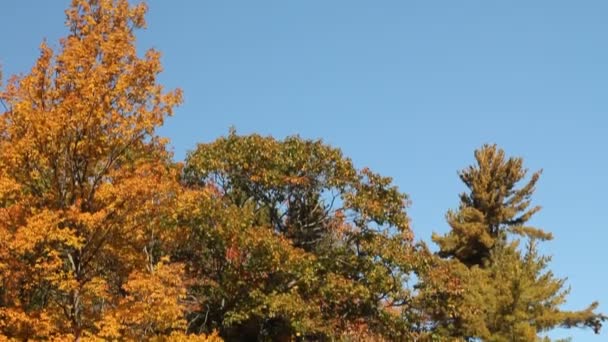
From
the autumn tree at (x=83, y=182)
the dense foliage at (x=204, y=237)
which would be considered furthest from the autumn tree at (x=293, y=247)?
the autumn tree at (x=83, y=182)

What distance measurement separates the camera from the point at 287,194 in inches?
904

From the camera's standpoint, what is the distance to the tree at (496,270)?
71.3 ft

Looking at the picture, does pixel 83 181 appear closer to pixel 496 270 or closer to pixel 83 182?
pixel 83 182

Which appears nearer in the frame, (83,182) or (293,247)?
(83,182)

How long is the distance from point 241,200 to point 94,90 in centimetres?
999

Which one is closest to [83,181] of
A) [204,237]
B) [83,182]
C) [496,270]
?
[83,182]

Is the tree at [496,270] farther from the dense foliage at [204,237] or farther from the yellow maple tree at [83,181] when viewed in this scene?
the yellow maple tree at [83,181]

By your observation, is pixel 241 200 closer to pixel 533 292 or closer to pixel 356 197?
pixel 356 197

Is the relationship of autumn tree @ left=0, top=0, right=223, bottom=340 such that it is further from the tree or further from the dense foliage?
the tree

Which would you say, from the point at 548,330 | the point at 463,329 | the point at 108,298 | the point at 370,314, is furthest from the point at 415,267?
the point at 108,298

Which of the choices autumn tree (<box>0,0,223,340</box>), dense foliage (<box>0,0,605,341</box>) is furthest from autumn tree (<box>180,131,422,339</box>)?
autumn tree (<box>0,0,223,340</box>)

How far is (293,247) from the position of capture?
2214 centimetres

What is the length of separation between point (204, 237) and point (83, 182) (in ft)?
23.8

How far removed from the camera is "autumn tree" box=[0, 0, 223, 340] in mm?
13117
